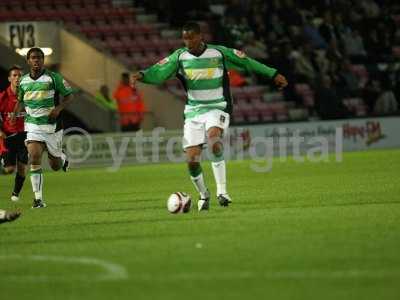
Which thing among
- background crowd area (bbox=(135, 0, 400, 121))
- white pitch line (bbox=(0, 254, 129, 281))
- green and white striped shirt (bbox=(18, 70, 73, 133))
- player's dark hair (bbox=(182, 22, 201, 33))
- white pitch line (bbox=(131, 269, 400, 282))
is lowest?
white pitch line (bbox=(131, 269, 400, 282))

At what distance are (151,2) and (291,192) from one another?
652 inches

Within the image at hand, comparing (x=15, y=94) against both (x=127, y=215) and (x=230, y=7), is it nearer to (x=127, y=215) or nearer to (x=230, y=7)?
(x=127, y=215)

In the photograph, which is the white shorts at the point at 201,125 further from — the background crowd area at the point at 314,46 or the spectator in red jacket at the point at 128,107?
the background crowd area at the point at 314,46

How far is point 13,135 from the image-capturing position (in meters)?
17.1

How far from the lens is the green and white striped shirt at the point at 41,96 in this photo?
49.7 ft

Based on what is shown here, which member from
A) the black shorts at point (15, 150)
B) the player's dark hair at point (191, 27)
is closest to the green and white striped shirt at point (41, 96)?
the black shorts at point (15, 150)

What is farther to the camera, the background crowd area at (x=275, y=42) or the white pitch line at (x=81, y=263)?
the background crowd area at (x=275, y=42)

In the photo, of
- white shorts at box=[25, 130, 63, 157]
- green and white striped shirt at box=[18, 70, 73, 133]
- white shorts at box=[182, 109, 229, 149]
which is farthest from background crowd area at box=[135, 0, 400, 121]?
white shorts at box=[182, 109, 229, 149]

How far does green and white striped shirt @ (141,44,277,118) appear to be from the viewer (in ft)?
44.4

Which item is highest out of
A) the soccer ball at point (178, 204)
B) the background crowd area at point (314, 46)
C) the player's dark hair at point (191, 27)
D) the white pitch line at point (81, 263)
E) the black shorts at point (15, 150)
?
the background crowd area at point (314, 46)

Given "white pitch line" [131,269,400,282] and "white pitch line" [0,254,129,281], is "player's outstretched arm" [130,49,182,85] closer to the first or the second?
"white pitch line" [0,254,129,281]

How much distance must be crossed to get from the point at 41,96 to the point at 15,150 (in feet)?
8.02

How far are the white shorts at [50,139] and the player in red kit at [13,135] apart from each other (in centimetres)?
137

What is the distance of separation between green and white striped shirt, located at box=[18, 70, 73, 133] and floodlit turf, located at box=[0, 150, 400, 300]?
3.91ft
